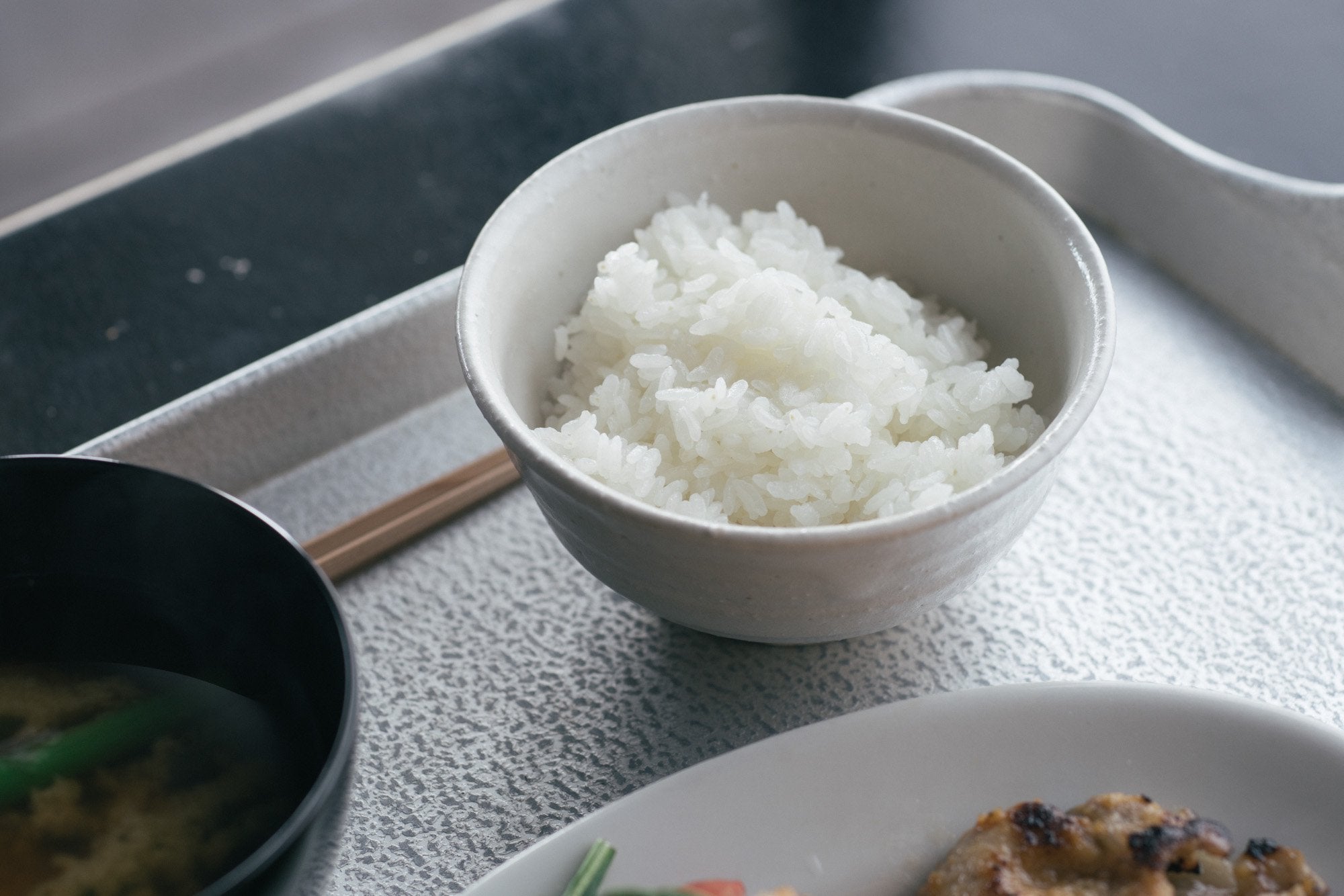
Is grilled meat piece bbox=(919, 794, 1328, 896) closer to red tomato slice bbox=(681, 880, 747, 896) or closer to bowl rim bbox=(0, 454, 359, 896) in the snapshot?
red tomato slice bbox=(681, 880, 747, 896)

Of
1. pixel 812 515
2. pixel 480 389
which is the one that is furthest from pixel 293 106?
pixel 812 515

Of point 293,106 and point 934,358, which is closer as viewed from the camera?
point 934,358

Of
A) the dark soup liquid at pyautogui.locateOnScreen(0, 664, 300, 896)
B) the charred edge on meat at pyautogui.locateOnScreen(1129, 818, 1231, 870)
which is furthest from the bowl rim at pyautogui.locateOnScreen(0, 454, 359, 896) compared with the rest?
the charred edge on meat at pyautogui.locateOnScreen(1129, 818, 1231, 870)

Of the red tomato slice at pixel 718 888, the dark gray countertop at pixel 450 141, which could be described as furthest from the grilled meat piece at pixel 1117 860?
the dark gray countertop at pixel 450 141

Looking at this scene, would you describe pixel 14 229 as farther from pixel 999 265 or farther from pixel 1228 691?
pixel 1228 691

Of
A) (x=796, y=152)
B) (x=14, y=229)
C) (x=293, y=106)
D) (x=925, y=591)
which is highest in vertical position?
(x=796, y=152)

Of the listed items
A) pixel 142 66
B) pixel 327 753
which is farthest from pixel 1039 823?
pixel 142 66
